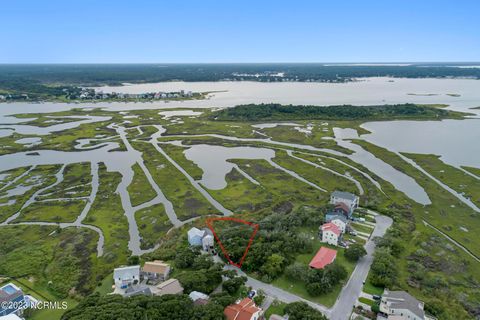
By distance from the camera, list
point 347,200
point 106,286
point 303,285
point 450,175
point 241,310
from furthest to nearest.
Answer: point 450,175 → point 347,200 → point 106,286 → point 303,285 → point 241,310

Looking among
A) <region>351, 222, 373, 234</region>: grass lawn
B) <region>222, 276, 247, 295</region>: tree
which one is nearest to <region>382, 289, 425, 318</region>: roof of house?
<region>222, 276, 247, 295</region>: tree

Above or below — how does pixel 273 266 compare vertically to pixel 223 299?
below

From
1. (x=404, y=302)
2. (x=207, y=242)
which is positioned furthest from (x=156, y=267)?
(x=404, y=302)

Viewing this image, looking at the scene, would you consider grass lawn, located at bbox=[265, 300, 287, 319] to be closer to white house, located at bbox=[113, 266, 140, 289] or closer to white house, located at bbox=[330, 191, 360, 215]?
white house, located at bbox=[113, 266, 140, 289]

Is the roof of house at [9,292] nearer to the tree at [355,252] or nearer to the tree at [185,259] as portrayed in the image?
the tree at [185,259]

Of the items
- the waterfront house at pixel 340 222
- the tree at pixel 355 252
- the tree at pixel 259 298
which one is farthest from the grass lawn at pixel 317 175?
the tree at pixel 259 298

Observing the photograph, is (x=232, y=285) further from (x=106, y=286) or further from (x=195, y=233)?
(x=106, y=286)

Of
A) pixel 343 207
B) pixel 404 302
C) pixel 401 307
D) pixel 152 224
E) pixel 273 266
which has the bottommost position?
pixel 152 224
